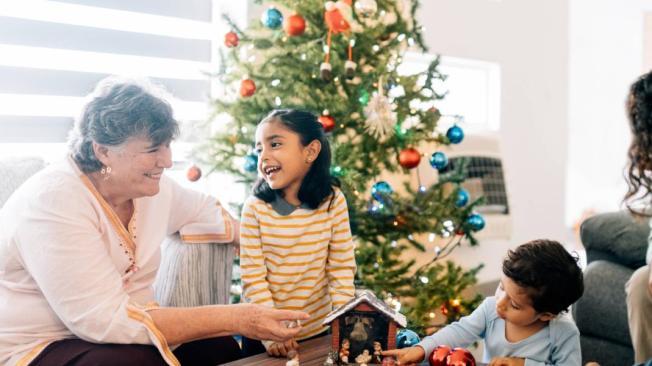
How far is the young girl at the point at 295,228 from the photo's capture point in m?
1.95

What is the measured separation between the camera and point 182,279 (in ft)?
6.86

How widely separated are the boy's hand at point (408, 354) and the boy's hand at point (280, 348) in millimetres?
284

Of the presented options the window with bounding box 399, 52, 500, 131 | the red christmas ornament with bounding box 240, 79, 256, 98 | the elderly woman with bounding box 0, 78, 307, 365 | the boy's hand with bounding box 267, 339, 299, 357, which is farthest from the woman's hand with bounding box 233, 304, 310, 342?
the window with bounding box 399, 52, 500, 131

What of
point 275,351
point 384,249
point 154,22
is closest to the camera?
point 275,351

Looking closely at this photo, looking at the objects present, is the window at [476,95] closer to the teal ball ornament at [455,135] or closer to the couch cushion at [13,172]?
the teal ball ornament at [455,135]

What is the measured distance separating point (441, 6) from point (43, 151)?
2.60m

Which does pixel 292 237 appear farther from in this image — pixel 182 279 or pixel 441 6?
pixel 441 6

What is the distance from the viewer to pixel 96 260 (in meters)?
1.65

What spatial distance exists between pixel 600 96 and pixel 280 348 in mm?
5561

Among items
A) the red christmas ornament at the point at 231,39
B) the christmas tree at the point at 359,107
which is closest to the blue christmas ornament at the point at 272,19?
the christmas tree at the point at 359,107

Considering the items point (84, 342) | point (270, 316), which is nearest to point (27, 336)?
point (84, 342)

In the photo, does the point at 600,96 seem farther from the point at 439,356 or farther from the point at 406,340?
the point at 439,356

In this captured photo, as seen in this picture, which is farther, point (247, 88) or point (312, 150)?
point (247, 88)

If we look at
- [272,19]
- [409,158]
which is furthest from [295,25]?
[409,158]
